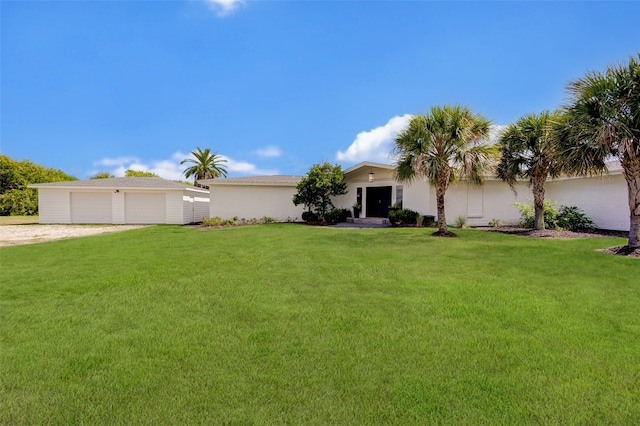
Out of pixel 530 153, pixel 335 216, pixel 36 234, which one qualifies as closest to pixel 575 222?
pixel 530 153

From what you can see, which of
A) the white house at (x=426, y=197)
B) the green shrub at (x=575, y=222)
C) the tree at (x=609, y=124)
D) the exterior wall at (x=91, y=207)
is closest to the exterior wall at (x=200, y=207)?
the white house at (x=426, y=197)

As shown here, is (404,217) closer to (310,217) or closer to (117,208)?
(310,217)

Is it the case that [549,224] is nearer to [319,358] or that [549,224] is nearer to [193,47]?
[319,358]

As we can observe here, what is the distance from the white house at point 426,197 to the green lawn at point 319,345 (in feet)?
34.6

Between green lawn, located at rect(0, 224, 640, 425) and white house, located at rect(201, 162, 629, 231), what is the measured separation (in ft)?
34.6

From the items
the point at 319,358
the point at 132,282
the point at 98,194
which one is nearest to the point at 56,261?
the point at 132,282

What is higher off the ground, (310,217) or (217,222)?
(310,217)

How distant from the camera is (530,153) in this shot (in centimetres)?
1324

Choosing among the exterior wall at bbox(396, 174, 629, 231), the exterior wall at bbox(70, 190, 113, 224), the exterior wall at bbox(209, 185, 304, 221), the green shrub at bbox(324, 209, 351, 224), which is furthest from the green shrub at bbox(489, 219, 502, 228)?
the exterior wall at bbox(70, 190, 113, 224)

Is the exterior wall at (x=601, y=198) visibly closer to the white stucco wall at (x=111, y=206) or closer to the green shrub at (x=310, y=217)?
the green shrub at (x=310, y=217)

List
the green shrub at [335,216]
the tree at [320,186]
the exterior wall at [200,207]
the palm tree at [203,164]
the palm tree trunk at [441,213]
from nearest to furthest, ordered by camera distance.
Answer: the palm tree trunk at [441,213], the tree at [320,186], the green shrub at [335,216], the exterior wall at [200,207], the palm tree at [203,164]

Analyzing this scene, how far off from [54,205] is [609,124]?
28486 mm

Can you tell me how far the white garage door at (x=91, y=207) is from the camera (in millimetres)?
21328

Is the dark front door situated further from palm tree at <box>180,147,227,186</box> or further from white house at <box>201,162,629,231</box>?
palm tree at <box>180,147,227,186</box>
